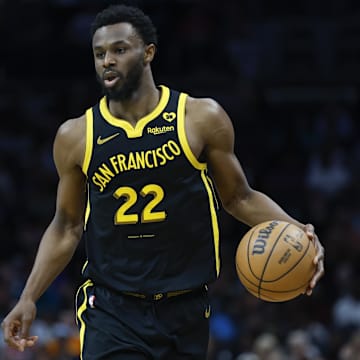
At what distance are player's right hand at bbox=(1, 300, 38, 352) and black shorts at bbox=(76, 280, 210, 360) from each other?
0.93 ft

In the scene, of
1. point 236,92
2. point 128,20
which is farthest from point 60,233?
point 236,92

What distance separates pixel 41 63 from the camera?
1559cm

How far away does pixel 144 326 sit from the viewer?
5660 millimetres

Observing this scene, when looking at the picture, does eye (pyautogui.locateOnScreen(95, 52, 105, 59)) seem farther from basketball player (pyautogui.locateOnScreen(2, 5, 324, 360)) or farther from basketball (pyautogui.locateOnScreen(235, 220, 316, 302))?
basketball (pyautogui.locateOnScreen(235, 220, 316, 302))

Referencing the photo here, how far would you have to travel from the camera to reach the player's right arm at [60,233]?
5770 millimetres

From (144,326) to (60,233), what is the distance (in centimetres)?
76

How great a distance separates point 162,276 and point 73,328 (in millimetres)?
6181

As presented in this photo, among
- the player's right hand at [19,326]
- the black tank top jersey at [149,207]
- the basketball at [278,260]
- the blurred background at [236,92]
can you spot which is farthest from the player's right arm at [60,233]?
the blurred background at [236,92]

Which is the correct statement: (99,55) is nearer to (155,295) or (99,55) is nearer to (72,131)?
(72,131)

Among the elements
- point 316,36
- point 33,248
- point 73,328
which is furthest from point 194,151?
point 316,36

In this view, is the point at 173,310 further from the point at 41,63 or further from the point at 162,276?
the point at 41,63

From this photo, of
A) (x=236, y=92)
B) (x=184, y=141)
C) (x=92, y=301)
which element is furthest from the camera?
(x=236, y=92)

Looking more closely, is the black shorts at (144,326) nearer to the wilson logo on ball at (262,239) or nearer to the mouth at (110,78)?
the wilson logo on ball at (262,239)

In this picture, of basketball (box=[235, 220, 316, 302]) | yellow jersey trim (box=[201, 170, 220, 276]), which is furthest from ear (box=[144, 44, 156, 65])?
basketball (box=[235, 220, 316, 302])
